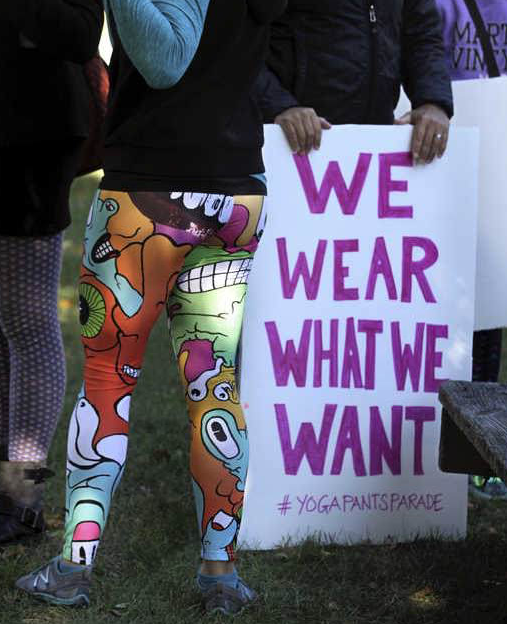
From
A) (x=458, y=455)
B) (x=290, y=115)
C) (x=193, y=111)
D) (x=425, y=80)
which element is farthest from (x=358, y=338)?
(x=193, y=111)

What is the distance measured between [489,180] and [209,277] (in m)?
1.40

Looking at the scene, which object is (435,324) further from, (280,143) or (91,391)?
(91,391)

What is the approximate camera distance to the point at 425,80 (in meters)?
3.58

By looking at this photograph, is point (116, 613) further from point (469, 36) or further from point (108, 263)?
point (469, 36)

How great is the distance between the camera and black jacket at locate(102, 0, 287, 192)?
2.66 metres

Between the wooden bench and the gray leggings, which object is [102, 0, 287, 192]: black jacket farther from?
the wooden bench

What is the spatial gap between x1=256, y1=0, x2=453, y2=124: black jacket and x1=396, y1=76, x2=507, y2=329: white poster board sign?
32 cm

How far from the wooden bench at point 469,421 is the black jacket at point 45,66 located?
1.20m

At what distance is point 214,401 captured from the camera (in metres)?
2.87


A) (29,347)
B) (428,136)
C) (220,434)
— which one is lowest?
(220,434)

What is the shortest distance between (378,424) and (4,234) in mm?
1202

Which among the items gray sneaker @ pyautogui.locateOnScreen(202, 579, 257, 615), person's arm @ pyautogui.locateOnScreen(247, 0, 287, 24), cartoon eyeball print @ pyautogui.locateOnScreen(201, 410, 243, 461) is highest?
person's arm @ pyautogui.locateOnScreen(247, 0, 287, 24)

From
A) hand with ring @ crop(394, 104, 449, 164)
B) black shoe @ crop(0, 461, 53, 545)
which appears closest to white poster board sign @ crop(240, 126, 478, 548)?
hand with ring @ crop(394, 104, 449, 164)

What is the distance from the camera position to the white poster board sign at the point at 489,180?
3.90 m
